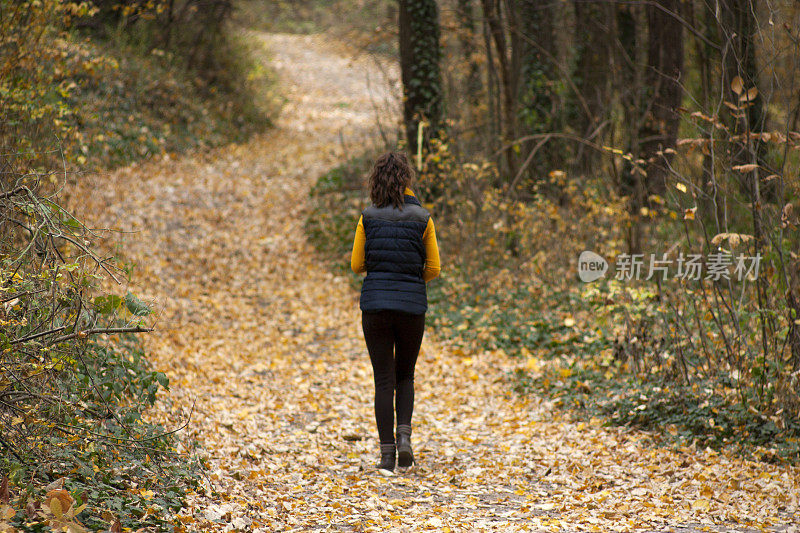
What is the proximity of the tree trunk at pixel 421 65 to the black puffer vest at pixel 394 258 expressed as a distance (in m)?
6.91

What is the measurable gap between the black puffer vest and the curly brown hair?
6 centimetres

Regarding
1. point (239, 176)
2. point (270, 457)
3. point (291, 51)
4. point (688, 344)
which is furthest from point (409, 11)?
point (291, 51)

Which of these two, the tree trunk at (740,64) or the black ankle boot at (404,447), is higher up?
the tree trunk at (740,64)

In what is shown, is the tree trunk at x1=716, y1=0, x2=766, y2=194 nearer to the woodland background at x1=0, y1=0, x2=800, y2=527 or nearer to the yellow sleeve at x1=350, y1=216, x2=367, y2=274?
the woodland background at x1=0, y1=0, x2=800, y2=527

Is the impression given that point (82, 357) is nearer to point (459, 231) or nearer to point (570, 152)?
point (459, 231)

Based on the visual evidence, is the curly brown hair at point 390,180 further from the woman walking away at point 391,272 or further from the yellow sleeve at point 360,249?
the yellow sleeve at point 360,249

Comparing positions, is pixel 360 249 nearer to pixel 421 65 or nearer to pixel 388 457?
pixel 388 457

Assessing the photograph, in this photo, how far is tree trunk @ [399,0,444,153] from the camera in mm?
11578

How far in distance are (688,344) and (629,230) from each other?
2.89 metres

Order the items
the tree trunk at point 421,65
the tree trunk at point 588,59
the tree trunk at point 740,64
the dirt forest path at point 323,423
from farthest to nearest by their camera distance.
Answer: the tree trunk at point 588,59 < the tree trunk at point 421,65 < the tree trunk at point 740,64 < the dirt forest path at point 323,423

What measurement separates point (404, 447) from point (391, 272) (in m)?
1.24

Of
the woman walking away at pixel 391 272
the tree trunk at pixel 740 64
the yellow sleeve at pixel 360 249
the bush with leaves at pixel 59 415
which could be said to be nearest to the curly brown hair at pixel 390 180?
the woman walking away at pixel 391 272

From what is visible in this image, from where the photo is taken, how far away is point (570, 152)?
525 inches

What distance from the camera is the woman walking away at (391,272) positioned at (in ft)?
15.7
